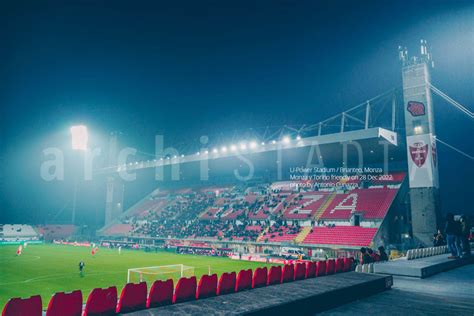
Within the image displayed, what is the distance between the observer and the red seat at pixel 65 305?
24.5 feet

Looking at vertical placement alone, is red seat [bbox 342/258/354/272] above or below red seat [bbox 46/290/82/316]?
below

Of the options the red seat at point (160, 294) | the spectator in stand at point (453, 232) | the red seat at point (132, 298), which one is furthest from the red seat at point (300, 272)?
the spectator in stand at point (453, 232)

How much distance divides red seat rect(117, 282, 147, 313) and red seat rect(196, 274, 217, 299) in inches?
68.6

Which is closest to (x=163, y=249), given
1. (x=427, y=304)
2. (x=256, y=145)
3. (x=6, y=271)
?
(x=256, y=145)

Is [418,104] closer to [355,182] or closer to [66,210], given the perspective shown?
[355,182]

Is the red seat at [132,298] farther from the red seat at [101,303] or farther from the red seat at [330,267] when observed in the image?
the red seat at [330,267]

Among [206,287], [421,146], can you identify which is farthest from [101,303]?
[421,146]

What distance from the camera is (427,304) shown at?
10.3 meters

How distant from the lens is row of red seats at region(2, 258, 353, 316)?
7.17 metres

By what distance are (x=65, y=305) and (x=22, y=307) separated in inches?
34.9

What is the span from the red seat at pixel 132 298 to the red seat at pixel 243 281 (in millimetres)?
3261

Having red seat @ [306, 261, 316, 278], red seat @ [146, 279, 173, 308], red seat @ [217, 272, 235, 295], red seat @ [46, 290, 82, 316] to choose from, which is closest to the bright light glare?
red seat @ [306, 261, 316, 278]

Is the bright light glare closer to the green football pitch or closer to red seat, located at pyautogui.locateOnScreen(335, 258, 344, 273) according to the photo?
the green football pitch

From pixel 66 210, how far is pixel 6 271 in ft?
137
